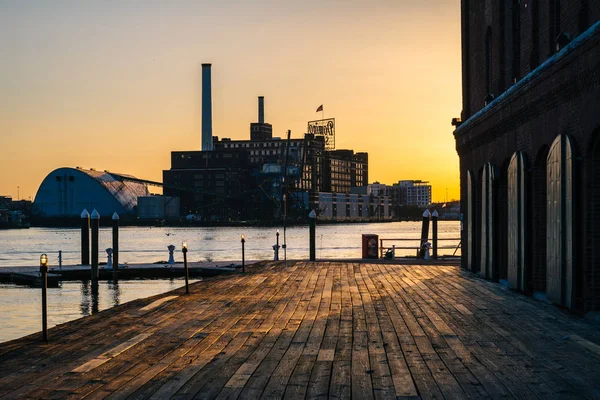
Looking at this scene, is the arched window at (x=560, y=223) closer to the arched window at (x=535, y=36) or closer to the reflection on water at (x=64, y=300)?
the arched window at (x=535, y=36)

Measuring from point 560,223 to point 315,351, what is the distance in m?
6.69

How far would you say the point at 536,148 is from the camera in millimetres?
17516

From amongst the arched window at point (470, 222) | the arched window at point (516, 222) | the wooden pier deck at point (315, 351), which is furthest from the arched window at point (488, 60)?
the wooden pier deck at point (315, 351)

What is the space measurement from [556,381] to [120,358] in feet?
18.1

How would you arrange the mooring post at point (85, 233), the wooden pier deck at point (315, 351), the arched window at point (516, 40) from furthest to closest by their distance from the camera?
the mooring post at point (85, 233), the arched window at point (516, 40), the wooden pier deck at point (315, 351)

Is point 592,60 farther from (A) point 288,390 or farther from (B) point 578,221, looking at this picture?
(A) point 288,390

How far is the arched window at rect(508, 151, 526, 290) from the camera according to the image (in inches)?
721

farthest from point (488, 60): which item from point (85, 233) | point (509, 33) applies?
point (85, 233)

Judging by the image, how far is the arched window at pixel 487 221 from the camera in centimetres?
2253

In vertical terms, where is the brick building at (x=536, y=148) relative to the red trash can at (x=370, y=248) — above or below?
above

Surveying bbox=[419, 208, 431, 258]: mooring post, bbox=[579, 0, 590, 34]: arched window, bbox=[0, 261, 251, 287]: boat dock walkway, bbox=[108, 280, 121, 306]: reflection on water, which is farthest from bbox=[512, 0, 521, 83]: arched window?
bbox=[0, 261, 251, 287]: boat dock walkway

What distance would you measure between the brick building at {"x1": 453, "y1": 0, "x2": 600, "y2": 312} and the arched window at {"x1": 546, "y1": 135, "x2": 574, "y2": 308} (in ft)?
0.07

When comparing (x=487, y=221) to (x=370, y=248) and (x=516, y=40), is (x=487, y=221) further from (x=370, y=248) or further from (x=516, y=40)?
(x=370, y=248)

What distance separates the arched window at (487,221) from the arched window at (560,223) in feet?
20.6
